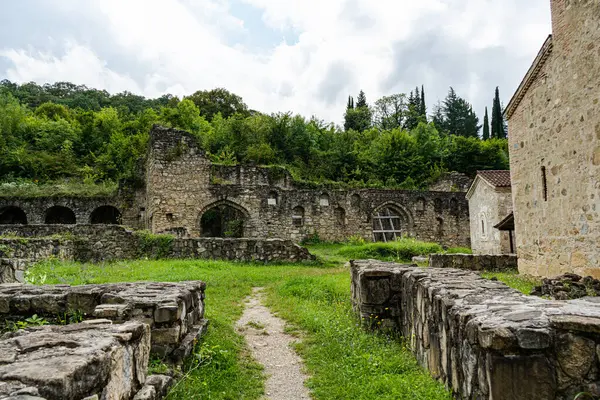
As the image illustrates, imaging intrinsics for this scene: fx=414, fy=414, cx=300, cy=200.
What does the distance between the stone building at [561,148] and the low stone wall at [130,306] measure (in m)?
7.60

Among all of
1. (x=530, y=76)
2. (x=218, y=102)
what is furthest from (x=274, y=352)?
(x=218, y=102)

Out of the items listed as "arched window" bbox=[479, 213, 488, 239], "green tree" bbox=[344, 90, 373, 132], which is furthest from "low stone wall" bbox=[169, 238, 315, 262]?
"green tree" bbox=[344, 90, 373, 132]

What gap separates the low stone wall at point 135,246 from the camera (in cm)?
1447

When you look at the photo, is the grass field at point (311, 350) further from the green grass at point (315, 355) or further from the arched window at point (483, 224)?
the arched window at point (483, 224)

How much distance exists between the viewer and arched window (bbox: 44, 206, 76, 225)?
2461cm

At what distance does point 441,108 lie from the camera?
6431cm

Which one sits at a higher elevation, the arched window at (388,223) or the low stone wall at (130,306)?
the arched window at (388,223)

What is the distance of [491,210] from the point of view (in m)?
17.7

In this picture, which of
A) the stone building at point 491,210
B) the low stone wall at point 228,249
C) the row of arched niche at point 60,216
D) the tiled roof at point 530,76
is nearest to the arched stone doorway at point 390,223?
the stone building at point 491,210

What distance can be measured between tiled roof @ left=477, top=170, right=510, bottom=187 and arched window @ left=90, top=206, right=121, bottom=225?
66.3ft

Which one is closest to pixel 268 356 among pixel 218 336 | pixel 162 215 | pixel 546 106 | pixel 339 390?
pixel 218 336

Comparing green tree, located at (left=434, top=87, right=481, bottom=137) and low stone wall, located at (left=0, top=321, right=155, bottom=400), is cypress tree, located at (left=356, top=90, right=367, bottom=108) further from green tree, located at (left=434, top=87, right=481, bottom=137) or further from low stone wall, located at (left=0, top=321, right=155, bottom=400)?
low stone wall, located at (left=0, top=321, right=155, bottom=400)

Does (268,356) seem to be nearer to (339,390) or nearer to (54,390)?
(339,390)

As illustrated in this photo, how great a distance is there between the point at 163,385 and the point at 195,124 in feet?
108
